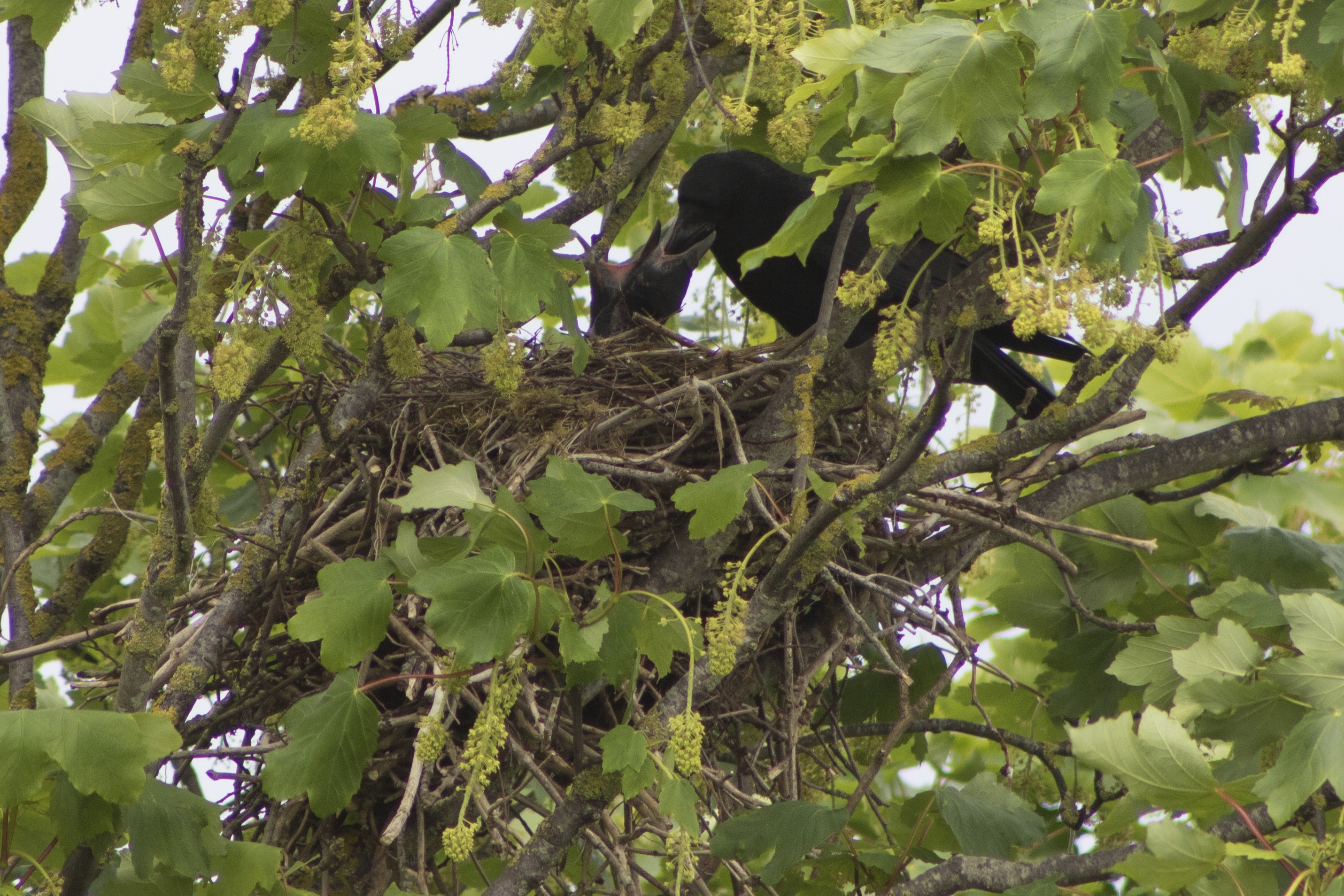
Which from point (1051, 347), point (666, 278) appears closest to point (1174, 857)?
point (1051, 347)

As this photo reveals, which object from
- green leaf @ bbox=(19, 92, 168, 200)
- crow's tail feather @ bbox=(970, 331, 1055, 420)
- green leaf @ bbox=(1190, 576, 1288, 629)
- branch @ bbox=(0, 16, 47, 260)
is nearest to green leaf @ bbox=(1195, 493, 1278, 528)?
green leaf @ bbox=(1190, 576, 1288, 629)

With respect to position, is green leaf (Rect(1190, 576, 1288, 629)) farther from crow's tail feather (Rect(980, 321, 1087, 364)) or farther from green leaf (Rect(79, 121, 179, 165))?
green leaf (Rect(79, 121, 179, 165))

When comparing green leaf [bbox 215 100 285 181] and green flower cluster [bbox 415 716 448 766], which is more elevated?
green leaf [bbox 215 100 285 181]

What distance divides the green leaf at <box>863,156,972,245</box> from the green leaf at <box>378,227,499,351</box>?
67cm

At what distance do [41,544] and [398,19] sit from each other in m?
1.28

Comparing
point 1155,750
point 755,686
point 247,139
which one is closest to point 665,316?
point 755,686

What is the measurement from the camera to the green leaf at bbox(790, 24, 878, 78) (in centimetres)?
192

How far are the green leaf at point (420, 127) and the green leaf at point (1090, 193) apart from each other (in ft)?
3.53

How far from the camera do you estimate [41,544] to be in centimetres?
249

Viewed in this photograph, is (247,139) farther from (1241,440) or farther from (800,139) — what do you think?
(1241,440)

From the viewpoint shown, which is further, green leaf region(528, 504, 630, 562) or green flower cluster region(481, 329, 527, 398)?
green flower cluster region(481, 329, 527, 398)

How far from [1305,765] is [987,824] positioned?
0.80 m

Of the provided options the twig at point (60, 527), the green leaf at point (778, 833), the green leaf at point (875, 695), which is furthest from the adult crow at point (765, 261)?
the twig at point (60, 527)

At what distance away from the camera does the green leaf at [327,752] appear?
206cm
